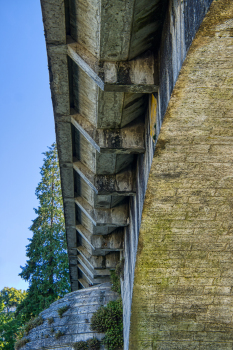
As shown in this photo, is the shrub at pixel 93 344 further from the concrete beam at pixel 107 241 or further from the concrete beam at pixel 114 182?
the concrete beam at pixel 114 182

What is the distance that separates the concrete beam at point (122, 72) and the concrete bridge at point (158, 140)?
13 mm

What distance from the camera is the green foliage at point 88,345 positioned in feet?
28.7

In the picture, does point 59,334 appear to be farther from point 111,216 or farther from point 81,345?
point 111,216

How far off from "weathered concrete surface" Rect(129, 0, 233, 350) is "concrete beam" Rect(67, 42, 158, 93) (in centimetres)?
59

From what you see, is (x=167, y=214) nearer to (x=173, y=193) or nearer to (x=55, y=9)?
(x=173, y=193)

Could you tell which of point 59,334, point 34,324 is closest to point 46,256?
point 34,324

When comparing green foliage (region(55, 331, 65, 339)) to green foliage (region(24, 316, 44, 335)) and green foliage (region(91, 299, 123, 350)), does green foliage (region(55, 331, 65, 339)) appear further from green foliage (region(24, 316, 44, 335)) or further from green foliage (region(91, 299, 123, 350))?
green foliage (region(24, 316, 44, 335))

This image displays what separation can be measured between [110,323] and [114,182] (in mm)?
4153

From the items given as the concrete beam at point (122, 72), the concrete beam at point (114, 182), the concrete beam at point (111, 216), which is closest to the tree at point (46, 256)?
the concrete beam at point (111, 216)

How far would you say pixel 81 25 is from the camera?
4.42 m

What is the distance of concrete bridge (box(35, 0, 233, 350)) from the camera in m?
3.72

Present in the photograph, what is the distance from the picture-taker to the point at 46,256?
21500mm

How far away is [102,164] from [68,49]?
7.99ft

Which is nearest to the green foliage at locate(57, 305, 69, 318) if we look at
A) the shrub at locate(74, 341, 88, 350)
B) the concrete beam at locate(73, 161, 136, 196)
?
the shrub at locate(74, 341, 88, 350)
